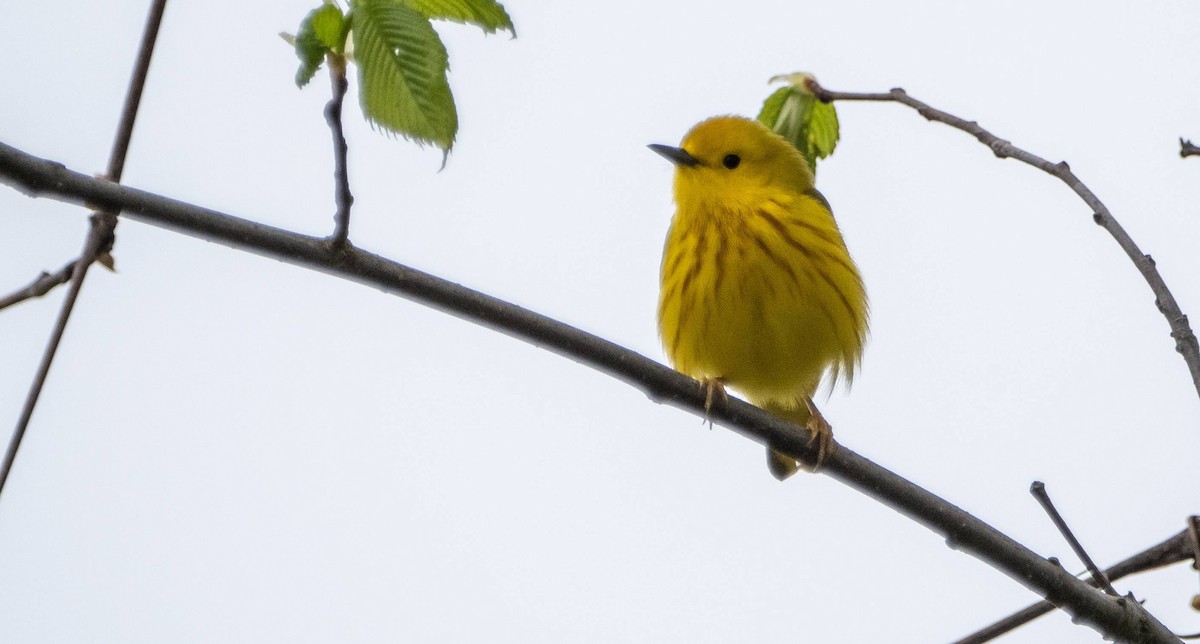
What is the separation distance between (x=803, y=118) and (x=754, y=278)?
1.09 metres

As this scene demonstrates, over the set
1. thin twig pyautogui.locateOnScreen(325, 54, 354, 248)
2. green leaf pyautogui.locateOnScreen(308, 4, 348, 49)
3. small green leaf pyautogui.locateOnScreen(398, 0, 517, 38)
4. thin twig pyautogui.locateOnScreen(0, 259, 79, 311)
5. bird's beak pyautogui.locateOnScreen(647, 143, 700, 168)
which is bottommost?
thin twig pyautogui.locateOnScreen(0, 259, 79, 311)

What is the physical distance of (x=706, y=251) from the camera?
3.73 m

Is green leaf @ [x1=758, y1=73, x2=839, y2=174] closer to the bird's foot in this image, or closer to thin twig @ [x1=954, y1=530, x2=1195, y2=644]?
the bird's foot

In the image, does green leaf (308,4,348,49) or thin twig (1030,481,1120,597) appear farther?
thin twig (1030,481,1120,597)

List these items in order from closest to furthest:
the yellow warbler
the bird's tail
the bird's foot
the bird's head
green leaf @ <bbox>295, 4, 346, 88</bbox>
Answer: green leaf @ <bbox>295, 4, 346, 88</bbox> → the bird's foot → the yellow warbler → the bird's head → the bird's tail

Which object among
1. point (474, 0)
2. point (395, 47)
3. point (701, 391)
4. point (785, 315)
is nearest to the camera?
point (395, 47)

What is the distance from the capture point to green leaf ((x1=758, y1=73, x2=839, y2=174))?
8.38 feet

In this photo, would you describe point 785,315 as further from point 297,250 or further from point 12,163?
point 12,163

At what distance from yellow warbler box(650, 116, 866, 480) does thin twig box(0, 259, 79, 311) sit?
6.44ft

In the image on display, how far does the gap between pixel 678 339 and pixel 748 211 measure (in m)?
0.45

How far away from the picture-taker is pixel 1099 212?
2010 millimetres

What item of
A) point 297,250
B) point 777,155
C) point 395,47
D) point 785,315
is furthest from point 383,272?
point 777,155

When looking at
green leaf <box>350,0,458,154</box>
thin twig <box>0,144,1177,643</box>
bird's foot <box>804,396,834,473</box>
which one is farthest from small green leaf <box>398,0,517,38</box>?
bird's foot <box>804,396,834,473</box>

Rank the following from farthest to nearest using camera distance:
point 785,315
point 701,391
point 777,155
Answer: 1. point 777,155
2. point 785,315
3. point 701,391
